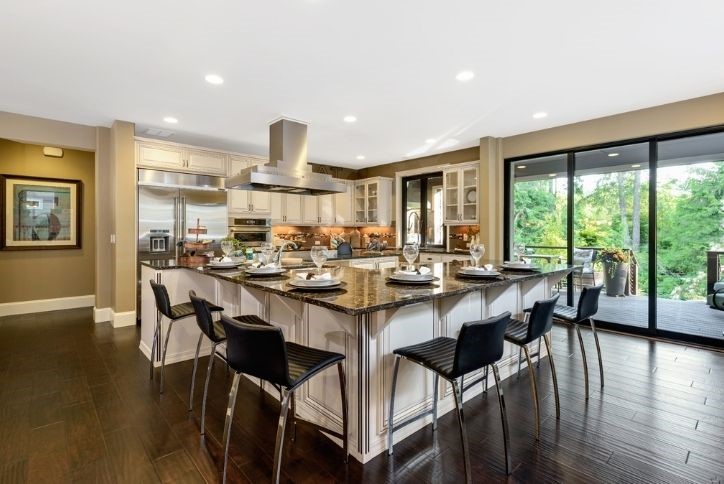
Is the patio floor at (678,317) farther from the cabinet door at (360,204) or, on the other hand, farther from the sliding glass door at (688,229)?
the cabinet door at (360,204)

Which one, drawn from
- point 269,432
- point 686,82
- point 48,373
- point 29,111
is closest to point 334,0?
point 269,432

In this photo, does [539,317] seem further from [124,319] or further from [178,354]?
[124,319]

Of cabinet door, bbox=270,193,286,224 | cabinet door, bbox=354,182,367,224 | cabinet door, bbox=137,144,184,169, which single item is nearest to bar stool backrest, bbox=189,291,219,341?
cabinet door, bbox=137,144,184,169

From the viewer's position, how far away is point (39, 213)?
547 centimetres

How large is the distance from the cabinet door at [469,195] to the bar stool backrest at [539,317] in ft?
11.8

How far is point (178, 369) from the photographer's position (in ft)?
10.4

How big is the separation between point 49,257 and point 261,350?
19.6ft

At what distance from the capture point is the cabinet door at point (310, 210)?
6.78 meters

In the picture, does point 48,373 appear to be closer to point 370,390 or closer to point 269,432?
point 269,432

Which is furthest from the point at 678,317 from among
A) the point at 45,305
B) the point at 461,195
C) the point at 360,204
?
the point at 45,305

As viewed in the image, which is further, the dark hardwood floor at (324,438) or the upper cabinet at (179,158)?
the upper cabinet at (179,158)

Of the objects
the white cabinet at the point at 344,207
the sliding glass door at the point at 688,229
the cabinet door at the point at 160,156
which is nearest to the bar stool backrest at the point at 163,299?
the cabinet door at the point at 160,156

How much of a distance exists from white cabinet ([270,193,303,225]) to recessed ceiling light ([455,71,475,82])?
363 cm

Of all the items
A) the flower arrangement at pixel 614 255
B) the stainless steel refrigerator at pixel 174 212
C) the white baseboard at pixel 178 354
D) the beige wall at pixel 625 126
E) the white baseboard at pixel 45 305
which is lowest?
the white baseboard at pixel 178 354
